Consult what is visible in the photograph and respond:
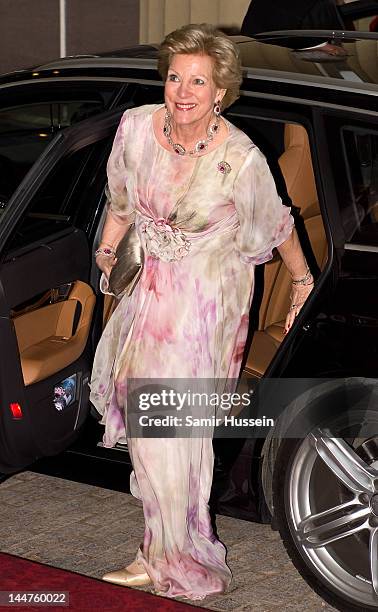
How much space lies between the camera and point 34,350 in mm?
4215

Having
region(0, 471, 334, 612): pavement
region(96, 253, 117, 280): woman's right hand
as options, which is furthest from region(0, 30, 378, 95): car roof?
region(0, 471, 334, 612): pavement

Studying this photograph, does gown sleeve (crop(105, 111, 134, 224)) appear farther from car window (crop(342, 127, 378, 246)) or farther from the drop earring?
car window (crop(342, 127, 378, 246))

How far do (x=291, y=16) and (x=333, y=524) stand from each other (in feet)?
7.15

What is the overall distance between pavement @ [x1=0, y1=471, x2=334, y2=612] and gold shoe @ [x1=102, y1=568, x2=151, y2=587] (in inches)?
3.3

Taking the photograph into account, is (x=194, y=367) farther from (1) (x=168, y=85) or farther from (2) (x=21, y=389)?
(1) (x=168, y=85)

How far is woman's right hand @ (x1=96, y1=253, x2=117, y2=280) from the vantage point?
156 inches

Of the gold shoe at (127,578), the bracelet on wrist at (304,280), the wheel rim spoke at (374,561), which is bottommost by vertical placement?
the gold shoe at (127,578)

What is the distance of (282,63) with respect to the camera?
407 cm

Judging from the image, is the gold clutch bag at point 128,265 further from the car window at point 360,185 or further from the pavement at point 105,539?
the pavement at point 105,539

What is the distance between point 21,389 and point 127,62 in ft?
3.81

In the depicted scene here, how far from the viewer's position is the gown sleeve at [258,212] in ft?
12.1

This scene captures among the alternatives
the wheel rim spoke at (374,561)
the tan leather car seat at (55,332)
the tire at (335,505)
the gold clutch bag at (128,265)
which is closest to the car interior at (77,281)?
the tan leather car seat at (55,332)

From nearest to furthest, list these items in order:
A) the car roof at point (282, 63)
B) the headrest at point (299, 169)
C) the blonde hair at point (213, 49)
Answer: the blonde hair at point (213, 49)
the car roof at point (282, 63)
the headrest at point (299, 169)

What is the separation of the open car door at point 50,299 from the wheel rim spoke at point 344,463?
86 cm
